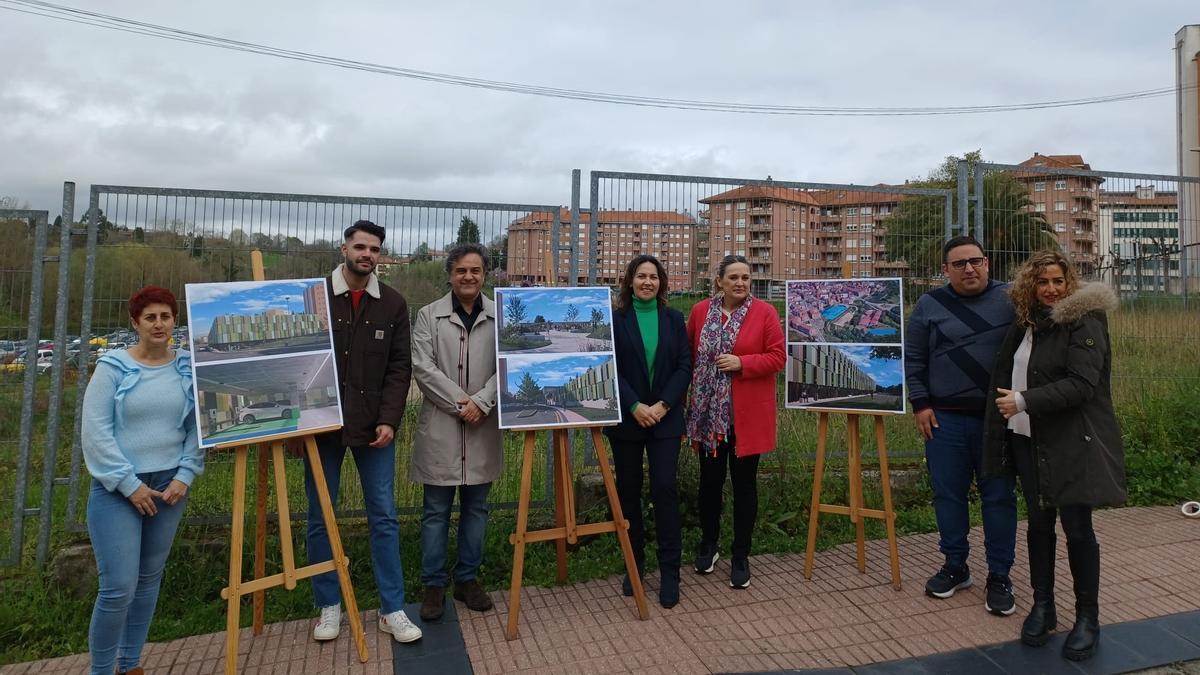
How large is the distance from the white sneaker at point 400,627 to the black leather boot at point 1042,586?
3250 mm

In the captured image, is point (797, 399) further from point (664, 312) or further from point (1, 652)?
point (1, 652)

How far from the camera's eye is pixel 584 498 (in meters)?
5.09

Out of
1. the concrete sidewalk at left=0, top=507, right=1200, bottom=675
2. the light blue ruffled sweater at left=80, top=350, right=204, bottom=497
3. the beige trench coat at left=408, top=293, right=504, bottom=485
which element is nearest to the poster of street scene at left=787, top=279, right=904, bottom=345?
the concrete sidewalk at left=0, top=507, right=1200, bottom=675

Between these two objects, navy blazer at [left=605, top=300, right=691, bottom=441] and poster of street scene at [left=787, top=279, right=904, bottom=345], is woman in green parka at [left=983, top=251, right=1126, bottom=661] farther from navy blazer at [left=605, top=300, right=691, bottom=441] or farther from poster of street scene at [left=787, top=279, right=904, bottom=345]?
navy blazer at [left=605, top=300, right=691, bottom=441]

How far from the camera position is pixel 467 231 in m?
4.71

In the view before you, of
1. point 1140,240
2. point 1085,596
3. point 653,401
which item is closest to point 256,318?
point 653,401

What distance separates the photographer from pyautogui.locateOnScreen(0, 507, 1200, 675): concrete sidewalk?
3309 millimetres

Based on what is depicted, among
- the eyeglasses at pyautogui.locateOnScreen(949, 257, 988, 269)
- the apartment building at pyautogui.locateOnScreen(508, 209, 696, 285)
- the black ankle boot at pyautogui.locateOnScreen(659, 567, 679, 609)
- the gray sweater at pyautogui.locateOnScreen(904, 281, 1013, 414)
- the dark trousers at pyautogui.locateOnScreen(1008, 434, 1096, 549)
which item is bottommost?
the black ankle boot at pyautogui.locateOnScreen(659, 567, 679, 609)

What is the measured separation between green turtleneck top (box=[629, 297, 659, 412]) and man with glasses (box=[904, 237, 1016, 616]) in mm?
1626

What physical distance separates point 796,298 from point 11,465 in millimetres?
5292

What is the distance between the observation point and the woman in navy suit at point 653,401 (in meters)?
3.90

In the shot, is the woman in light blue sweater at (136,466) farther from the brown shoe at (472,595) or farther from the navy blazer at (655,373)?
the navy blazer at (655,373)

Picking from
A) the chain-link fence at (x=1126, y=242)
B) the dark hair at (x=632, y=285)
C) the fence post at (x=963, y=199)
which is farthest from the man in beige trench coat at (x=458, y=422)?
the chain-link fence at (x=1126, y=242)

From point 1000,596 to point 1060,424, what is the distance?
3.81ft
